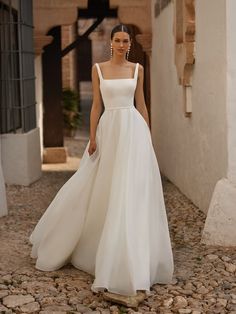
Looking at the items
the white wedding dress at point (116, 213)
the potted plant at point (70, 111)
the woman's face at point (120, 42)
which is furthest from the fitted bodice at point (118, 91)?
the potted plant at point (70, 111)

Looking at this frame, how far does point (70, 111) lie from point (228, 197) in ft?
34.1

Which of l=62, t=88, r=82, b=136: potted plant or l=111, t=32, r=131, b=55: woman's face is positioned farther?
l=62, t=88, r=82, b=136: potted plant

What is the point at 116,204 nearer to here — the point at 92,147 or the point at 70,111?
the point at 92,147

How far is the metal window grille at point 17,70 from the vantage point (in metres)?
7.48

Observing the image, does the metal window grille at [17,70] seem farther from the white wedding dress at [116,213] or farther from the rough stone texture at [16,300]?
the rough stone texture at [16,300]

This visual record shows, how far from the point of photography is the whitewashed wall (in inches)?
191

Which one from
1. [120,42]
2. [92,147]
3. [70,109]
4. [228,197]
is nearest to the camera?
[120,42]

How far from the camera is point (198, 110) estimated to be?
229 inches

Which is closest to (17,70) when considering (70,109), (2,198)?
(2,198)

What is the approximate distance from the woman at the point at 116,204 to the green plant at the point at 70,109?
10.5 meters

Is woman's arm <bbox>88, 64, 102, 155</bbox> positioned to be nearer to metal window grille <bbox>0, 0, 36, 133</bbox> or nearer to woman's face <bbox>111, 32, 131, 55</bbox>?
woman's face <bbox>111, 32, 131, 55</bbox>

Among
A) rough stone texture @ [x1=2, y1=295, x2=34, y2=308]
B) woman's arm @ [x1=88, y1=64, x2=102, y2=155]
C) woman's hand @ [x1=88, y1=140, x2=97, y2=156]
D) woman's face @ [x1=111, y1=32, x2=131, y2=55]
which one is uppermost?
woman's face @ [x1=111, y1=32, x2=131, y2=55]

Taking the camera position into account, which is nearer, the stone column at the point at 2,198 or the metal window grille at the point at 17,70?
the stone column at the point at 2,198

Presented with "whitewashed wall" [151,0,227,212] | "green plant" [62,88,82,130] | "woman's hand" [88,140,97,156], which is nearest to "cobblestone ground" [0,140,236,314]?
"whitewashed wall" [151,0,227,212]
